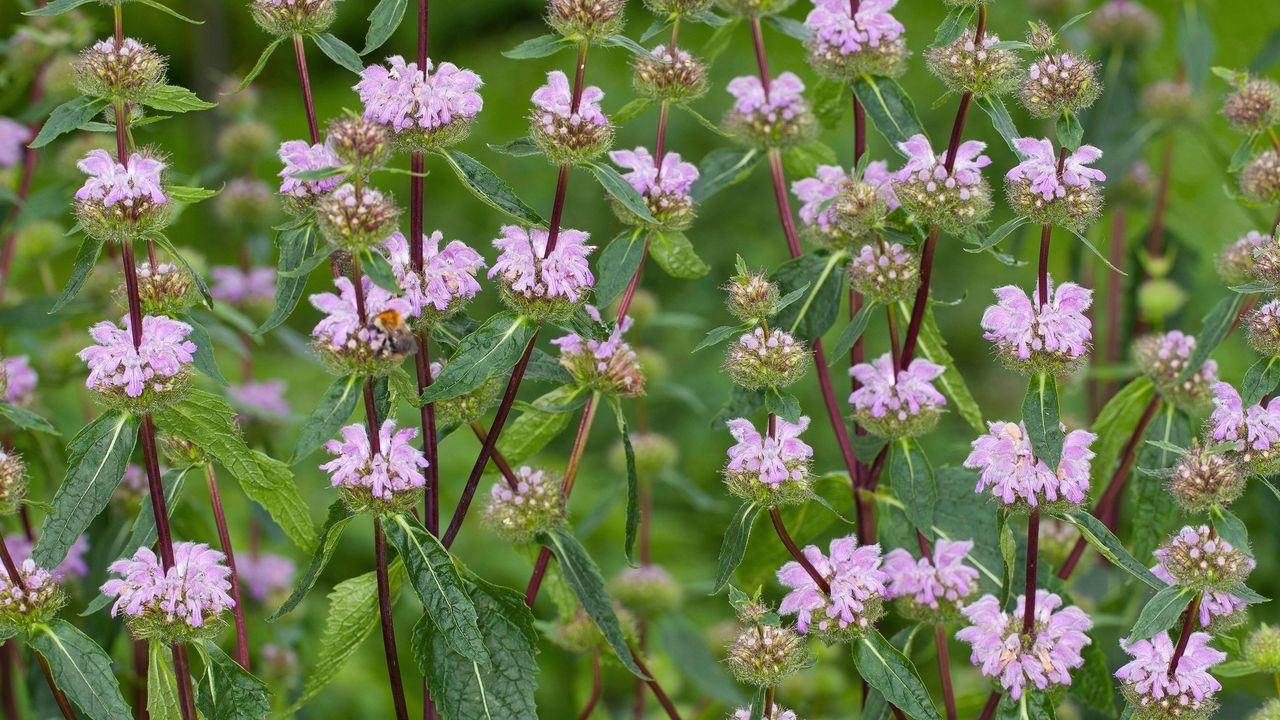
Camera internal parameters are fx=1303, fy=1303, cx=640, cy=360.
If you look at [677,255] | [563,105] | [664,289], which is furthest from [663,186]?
[664,289]

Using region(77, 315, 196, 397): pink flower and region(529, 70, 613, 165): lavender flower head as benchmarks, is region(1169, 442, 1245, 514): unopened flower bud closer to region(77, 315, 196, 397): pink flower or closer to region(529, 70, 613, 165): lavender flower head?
region(529, 70, 613, 165): lavender flower head

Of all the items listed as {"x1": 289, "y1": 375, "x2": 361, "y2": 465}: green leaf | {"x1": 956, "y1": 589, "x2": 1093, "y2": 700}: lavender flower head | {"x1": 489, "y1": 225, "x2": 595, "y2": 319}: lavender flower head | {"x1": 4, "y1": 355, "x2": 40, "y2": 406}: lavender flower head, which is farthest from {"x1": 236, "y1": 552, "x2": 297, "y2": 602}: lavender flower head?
{"x1": 956, "y1": 589, "x2": 1093, "y2": 700}: lavender flower head

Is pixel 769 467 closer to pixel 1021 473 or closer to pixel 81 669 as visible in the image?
pixel 1021 473

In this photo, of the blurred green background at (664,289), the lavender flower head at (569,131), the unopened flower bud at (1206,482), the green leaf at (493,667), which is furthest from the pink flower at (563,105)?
the unopened flower bud at (1206,482)

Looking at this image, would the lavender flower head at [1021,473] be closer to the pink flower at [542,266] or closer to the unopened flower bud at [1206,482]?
the unopened flower bud at [1206,482]

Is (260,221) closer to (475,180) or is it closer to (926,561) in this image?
(475,180)

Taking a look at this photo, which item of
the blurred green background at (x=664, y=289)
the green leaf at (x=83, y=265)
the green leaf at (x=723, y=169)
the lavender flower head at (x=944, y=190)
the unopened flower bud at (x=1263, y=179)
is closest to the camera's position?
the green leaf at (x=83, y=265)
